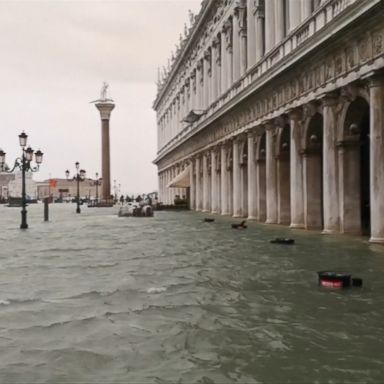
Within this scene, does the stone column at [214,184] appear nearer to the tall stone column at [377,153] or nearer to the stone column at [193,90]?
the stone column at [193,90]

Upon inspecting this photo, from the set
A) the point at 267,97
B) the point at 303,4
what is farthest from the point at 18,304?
the point at 267,97

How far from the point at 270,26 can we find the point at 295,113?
620 cm

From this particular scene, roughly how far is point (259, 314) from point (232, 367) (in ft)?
6.97

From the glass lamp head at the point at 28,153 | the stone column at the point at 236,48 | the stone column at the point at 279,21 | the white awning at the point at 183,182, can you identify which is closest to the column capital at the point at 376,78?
the stone column at the point at 279,21

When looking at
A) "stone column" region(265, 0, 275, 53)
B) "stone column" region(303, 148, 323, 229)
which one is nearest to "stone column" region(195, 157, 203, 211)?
"stone column" region(265, 0, 275, 53)

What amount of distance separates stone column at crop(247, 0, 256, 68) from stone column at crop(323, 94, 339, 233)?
11376mm

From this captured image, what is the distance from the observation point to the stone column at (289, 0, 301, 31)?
21781 millimetres

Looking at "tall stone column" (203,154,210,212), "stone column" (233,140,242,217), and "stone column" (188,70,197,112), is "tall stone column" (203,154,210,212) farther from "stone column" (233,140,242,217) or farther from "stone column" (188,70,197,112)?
"stone column" (233,140,242,217)

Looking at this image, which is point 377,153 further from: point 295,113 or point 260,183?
point 260,183

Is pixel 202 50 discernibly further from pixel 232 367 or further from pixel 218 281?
pixel 232 367

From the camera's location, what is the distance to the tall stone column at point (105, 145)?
74.7m

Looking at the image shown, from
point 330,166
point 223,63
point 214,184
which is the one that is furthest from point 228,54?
point 330,166

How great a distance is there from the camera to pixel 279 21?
960 inches

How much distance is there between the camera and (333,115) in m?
18.0
